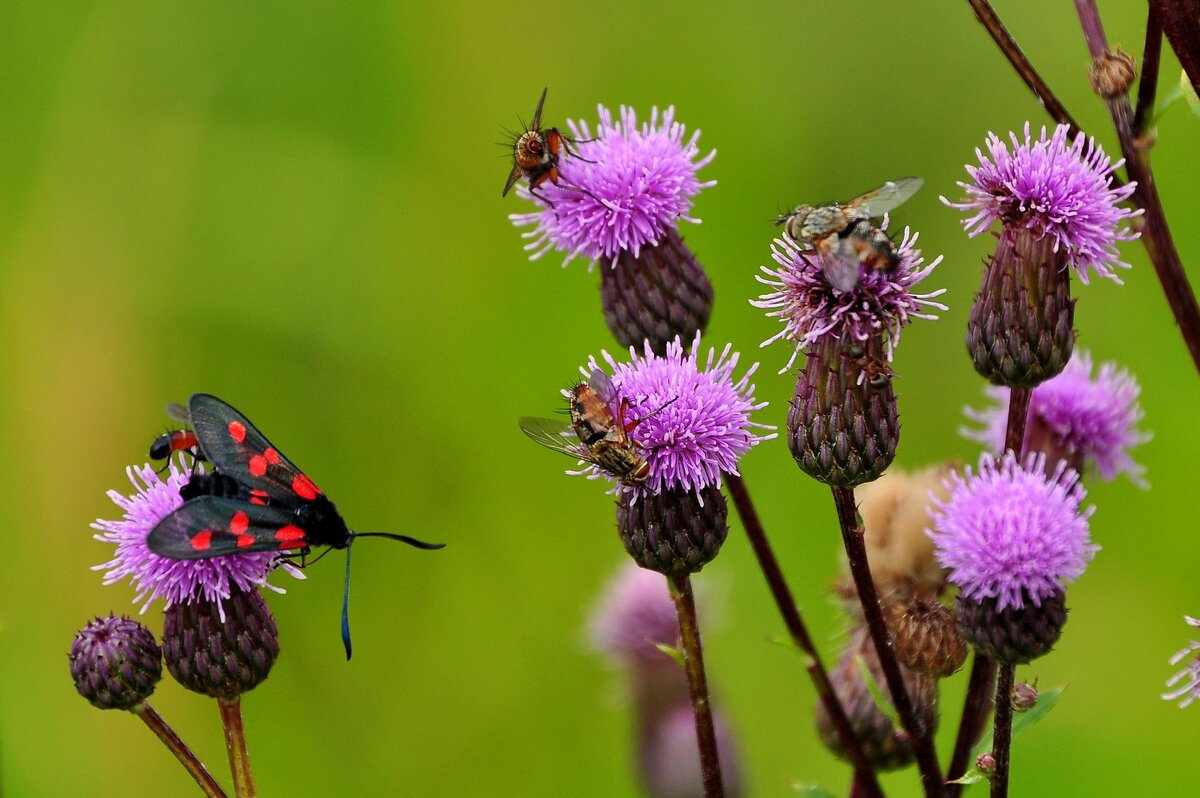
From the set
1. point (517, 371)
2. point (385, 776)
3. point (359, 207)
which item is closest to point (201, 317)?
point (359, 207)

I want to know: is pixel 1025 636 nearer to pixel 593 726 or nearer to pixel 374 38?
pixel 593 726

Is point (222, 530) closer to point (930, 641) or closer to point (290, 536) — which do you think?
point (290, 536)

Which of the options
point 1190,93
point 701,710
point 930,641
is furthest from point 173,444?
point 1190,93

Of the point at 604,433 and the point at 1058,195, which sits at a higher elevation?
the point at 1058,195

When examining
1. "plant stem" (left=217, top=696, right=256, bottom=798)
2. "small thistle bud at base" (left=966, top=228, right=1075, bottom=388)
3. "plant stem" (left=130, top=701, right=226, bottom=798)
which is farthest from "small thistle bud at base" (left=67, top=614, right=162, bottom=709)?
"small thistle bud at base" (left=966, top=228, right=1075, bottom=388)

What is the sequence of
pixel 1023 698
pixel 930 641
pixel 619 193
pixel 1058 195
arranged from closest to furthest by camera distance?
pixel 1023 698
pixel 1058 195
pixel 930 641
pixel 619 193

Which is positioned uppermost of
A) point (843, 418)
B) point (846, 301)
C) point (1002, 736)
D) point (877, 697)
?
point (846, 301)
